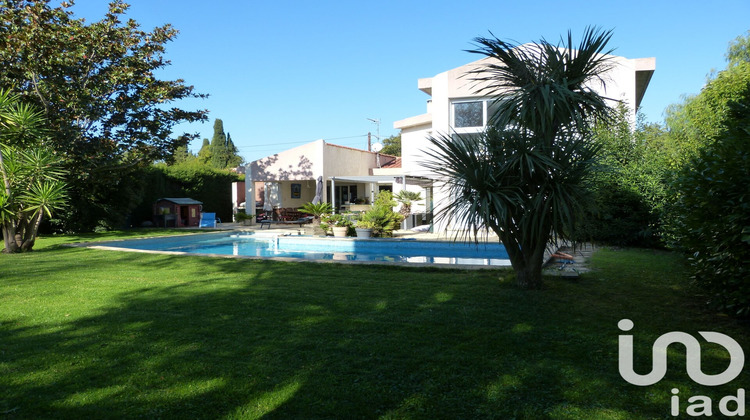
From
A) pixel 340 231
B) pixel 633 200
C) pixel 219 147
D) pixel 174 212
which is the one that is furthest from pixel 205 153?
pixel 633 200

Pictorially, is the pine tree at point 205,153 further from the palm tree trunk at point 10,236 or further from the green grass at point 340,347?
the green grass at point 340,347

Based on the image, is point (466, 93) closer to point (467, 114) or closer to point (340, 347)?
point (467, 114)

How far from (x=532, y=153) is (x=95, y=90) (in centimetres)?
1667

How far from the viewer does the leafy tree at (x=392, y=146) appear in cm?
6044

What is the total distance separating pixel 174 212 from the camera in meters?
26.1

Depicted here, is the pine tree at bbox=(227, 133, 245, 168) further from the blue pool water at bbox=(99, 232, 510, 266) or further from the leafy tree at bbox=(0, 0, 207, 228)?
the blue pool water at bbox=(99, 232, 510, 266)

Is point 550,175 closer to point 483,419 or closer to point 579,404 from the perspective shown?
point 579,404

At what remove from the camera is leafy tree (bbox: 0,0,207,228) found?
51.1 feet

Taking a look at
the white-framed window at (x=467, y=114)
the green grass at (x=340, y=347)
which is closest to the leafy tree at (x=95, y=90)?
the green grass at (x=340, y=347)

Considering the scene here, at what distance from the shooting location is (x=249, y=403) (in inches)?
134

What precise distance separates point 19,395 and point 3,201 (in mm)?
11429

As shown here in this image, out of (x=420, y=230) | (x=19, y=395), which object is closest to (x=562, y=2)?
(x=420, y=230)

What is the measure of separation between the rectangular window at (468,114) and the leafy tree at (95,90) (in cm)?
1143

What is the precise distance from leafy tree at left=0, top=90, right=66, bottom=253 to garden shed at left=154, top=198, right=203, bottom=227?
40.6 ft
